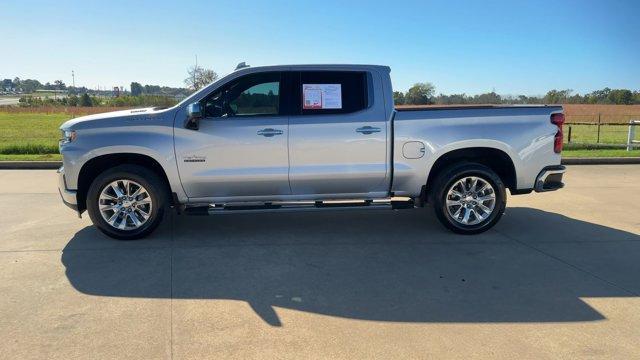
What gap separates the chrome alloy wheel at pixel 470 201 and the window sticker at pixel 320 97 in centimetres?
171

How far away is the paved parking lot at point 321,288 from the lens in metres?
3.25

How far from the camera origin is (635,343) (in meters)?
3.25

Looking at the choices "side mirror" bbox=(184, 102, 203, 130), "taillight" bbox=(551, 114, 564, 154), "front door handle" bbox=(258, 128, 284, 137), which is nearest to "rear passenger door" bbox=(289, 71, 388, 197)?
"front door handle" bbox=(258, 128, 284, 137)

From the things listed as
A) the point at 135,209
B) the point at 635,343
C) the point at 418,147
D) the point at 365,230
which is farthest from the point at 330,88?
the point at 635,343

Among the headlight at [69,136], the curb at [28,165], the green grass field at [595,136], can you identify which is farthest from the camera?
the green grass field at [595,136]

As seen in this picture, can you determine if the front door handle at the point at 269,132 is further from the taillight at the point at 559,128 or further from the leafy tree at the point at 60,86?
the leafy tree at the point at 60,86

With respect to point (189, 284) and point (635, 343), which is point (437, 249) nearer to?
point (635, 343)

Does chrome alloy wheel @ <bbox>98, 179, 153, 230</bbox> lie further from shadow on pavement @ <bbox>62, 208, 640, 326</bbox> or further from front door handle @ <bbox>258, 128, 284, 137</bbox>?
front door handle @ <bbox>258, 128, 284, 137</bbox>

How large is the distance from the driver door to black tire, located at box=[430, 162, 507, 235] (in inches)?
69.6

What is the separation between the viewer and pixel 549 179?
5801 millimetres

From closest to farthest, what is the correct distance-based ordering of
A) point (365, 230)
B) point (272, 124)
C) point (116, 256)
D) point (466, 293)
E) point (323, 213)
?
1. point (466, 293)
2. point (116, 256)
3. point (272, 124)
4. point (365, 230)
5. point (323, 213)

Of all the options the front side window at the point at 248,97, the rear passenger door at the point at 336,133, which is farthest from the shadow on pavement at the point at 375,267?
the front side window at the point at 248,97

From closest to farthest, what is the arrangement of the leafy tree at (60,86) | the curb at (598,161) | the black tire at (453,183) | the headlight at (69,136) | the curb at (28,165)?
1. the headlight at (69,136)
2. the black tire at (453,183)
3. the curb at (28,165)
4. the curb at (598,161)
5. the leafy tree at (60,86)

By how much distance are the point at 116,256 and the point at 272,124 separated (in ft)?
7.02
